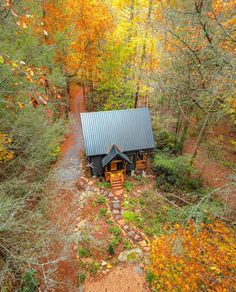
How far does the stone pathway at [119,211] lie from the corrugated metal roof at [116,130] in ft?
6.49

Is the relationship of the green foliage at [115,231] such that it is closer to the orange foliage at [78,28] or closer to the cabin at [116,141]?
the cabin at [116,141]

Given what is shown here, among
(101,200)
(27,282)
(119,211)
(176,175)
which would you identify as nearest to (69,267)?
(27,282)

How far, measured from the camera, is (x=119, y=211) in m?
10.9

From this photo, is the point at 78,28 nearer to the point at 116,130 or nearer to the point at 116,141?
the point at 116,130

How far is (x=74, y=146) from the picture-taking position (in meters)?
16.6

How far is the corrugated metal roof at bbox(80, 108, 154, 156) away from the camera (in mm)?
12984

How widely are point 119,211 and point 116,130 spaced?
520 centimetres

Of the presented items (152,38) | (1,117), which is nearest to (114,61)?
(152,38)

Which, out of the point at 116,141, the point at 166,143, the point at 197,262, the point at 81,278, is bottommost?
the point at 81,278

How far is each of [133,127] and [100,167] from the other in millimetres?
3467

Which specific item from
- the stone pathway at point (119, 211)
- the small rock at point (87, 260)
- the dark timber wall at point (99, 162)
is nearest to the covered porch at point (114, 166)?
the dark timber wall at point (99, 162)

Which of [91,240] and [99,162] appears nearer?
[91,240]

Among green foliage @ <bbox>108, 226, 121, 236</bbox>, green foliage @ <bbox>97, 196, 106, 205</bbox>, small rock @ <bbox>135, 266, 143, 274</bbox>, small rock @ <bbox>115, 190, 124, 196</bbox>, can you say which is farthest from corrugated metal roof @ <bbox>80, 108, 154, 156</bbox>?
small rock @ <bbox>135, 266, 143, 274</bbox>

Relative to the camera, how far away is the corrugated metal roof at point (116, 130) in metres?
13.0
